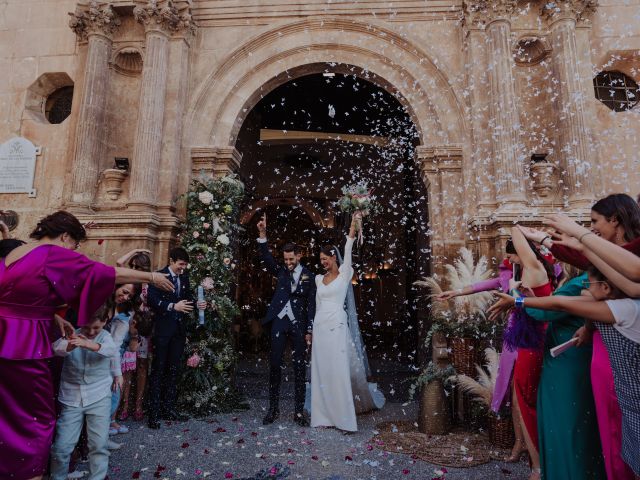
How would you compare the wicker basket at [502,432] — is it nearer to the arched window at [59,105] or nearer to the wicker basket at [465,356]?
the wicker basket at [465,356]

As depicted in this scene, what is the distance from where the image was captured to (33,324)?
272 cm

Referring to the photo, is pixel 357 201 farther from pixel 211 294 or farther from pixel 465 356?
pixel 211 294

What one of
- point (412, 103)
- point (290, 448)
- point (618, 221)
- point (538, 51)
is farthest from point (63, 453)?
point (538, 51)

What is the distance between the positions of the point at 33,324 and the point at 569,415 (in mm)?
3342

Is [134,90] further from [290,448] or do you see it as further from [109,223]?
[290,448]

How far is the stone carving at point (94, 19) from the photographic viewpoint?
7.59 meters

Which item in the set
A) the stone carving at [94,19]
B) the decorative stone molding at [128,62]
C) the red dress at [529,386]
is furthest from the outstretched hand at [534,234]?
the stone carving at [94,19]

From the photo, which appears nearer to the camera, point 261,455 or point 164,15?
point 261,455

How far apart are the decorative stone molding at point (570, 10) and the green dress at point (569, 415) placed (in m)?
6.26

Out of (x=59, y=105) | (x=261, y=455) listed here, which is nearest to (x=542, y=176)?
(x=261, y=455)

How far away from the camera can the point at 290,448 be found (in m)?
4.26

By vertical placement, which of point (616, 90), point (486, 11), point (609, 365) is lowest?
point (609, 365)

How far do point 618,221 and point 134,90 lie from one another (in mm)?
8076

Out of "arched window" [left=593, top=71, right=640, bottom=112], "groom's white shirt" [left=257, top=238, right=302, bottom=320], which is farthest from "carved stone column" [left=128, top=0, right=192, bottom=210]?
"arched window" [left=593, top=71, right=640, bottom=112]
